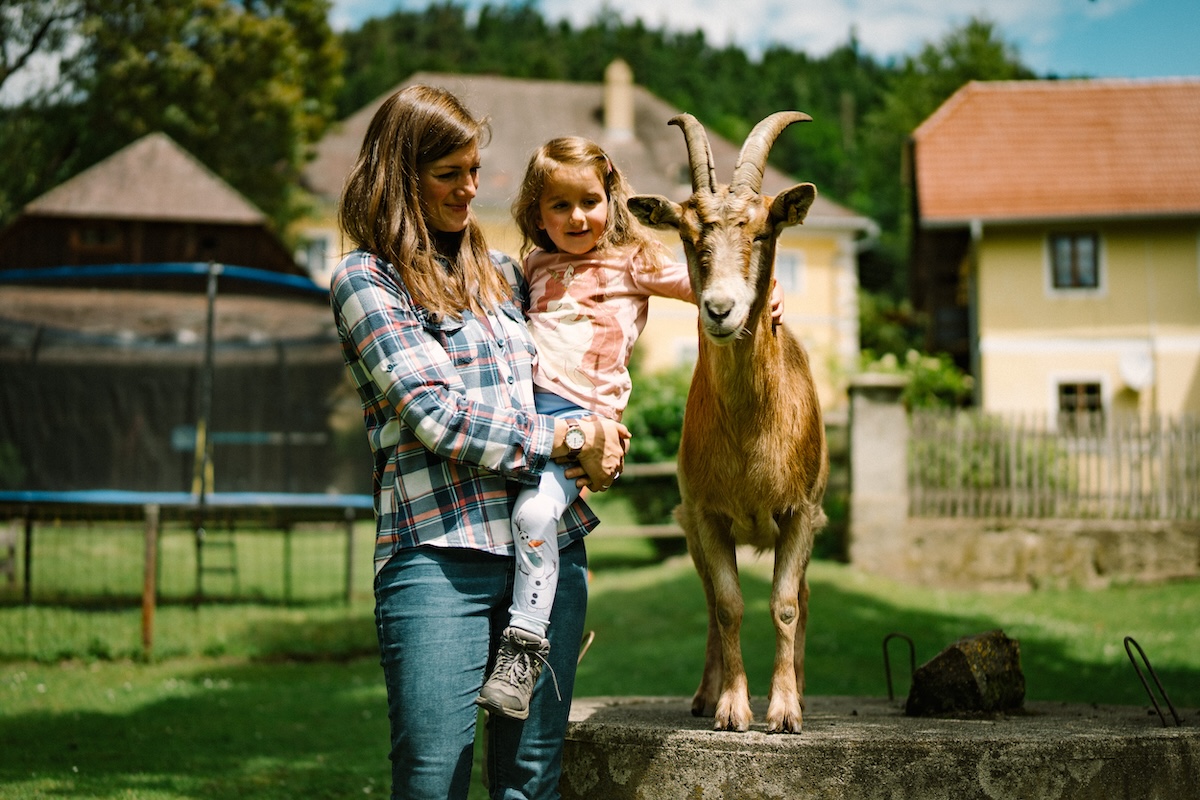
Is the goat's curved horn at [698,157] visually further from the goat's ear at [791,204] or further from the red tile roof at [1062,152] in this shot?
the red tile roof at [1062,152]

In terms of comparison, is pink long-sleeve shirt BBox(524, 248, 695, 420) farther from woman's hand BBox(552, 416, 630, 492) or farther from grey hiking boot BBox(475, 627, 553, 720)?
grey hiking boot BBox(475, 627, 553, 720)

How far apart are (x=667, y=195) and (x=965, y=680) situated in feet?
102

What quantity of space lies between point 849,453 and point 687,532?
10.4 metres

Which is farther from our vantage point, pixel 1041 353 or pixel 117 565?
pixel 1041 353

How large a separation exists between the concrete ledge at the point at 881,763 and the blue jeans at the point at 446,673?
741 millimetres

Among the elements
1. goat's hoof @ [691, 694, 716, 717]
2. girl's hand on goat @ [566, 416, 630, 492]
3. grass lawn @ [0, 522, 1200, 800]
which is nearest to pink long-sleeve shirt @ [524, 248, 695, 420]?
girl's hand on goat @ [566, 416, 630, 492]

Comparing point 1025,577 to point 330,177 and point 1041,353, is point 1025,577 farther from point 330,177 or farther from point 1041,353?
point 330,177

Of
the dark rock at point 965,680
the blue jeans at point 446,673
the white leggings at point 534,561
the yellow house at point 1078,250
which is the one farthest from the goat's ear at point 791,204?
the yellow house at point 1078,250

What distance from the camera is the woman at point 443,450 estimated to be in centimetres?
293

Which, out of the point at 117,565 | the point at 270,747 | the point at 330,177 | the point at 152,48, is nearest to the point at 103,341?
the point at 117,565

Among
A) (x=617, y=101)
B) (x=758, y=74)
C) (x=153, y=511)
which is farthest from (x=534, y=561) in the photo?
(x=758, y=74)

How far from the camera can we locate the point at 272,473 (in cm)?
1137

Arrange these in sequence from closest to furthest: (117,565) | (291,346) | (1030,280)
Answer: (291,346), (117,565), (1030,280)

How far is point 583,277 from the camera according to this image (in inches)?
147
